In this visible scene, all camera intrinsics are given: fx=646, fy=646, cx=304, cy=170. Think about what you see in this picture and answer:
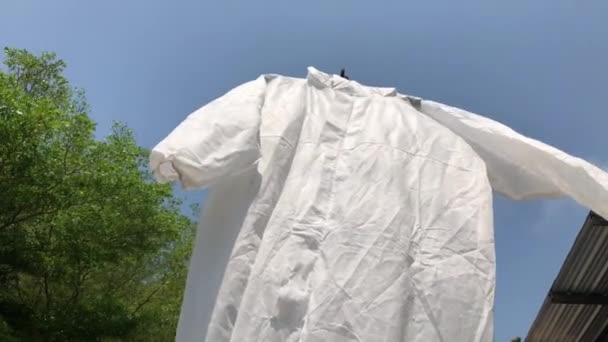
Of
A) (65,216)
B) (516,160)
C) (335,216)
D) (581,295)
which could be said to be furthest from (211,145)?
(65,216)

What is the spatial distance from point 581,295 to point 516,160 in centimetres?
227

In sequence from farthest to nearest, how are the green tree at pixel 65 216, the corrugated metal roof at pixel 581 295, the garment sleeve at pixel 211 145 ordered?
the green tree at pixel 65 216
the corrugated metal roof at pixel 581 295
the garment sleeve at pixel 211 145

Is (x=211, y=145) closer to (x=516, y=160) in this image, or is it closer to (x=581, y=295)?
(x=516, y=160)

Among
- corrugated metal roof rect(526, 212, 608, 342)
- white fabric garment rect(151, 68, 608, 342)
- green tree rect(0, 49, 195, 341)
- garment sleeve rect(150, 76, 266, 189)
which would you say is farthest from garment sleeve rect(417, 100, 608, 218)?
green tree rect(0, 49, 195, 341)

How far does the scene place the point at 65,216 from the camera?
9.99m

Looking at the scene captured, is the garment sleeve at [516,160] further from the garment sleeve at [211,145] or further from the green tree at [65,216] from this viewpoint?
the green tree at [65,216]

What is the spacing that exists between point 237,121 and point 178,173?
254 mm

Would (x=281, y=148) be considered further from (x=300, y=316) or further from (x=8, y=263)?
(x=8, y=263)

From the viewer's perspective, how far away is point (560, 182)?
2.08 m

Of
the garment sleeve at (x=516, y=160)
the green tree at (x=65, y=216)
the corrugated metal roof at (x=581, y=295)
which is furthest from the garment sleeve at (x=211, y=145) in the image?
the green tree at (x=65, y=216)

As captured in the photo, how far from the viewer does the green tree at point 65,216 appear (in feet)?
30.0

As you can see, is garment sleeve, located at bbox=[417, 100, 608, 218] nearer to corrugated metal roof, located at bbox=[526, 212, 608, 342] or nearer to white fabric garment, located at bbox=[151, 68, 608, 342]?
white fabric garment, located at bbox=[151, 68, 608, 342]

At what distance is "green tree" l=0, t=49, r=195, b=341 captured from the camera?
914cm

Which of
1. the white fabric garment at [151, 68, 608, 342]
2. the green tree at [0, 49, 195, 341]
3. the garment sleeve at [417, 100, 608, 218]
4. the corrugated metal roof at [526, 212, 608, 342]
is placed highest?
the garment sleeve at [417, 100, 608, 218]
